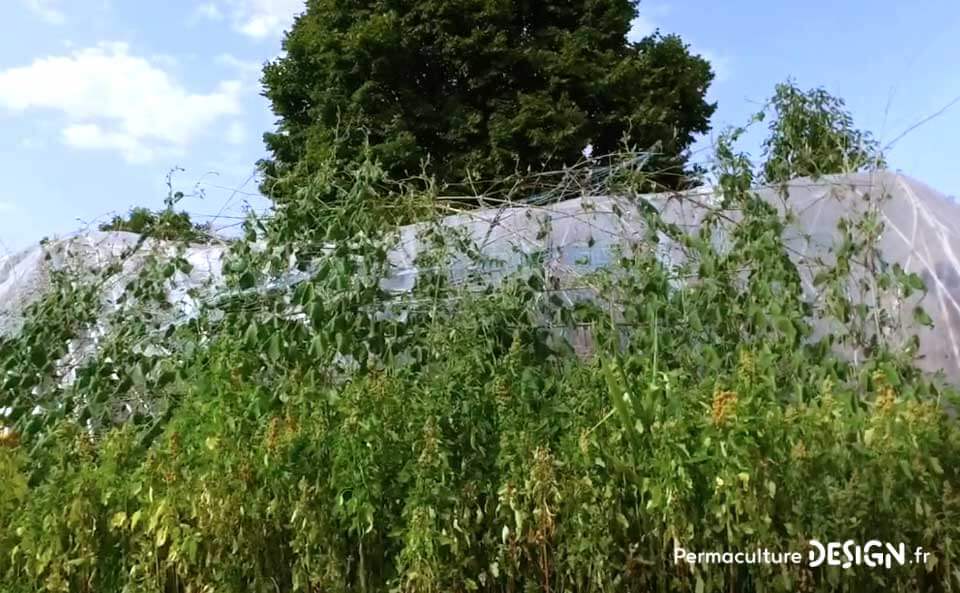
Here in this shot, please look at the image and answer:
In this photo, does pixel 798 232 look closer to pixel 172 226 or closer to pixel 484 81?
pixel 172 226

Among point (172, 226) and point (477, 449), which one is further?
point (172, 226)

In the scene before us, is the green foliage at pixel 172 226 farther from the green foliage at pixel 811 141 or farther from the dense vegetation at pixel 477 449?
the green foliage at pixel 811 141

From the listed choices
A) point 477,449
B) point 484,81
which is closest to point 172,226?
point 477,449

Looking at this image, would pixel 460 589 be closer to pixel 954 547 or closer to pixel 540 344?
pixel 540 344

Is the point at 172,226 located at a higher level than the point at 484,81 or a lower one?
lower

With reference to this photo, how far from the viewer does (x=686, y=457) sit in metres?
1.81

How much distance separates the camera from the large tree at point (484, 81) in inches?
361

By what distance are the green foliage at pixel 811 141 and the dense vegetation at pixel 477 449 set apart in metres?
0.78

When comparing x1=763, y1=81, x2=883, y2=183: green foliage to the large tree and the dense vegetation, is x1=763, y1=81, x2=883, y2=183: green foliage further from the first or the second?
the large tree

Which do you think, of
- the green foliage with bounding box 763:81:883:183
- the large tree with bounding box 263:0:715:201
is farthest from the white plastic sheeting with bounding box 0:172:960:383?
the large tree with bounding box 263:0:715:201

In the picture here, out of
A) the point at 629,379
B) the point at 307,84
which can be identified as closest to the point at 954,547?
the point at 629,379

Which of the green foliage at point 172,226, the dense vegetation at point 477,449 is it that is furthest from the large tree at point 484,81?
the dense vegetation at point 477,449

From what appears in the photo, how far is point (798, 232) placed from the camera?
3.24m

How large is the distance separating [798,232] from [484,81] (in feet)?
21.8
